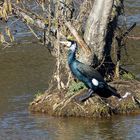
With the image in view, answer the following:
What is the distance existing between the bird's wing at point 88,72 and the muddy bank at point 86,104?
0.33m

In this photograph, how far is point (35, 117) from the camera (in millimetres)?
12039

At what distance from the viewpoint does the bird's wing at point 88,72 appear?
473 inches

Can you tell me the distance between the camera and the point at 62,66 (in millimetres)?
12961

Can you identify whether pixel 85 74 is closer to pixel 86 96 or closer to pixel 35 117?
pixel 86 96

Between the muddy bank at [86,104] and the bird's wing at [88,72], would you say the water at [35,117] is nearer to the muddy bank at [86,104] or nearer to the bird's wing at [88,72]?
the muddy bank at [86,104]

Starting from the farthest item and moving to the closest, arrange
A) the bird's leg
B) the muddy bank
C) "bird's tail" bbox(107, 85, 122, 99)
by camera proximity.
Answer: "bird's tail" bbox(107, 85, 122, 99)
the bird's leg
the muddy bank

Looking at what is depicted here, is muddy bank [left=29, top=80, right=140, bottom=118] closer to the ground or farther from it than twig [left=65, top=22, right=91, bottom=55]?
closer to the ground

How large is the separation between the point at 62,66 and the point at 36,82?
7.09ft

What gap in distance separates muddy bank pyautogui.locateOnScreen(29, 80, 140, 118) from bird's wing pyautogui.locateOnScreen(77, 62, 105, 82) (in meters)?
0.33

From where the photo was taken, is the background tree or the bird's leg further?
the background tree

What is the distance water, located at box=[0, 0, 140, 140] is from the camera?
10.8 metres

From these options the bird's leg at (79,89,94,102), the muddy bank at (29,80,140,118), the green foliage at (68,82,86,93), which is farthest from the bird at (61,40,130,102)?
the green foliage at (68,82,86,93)

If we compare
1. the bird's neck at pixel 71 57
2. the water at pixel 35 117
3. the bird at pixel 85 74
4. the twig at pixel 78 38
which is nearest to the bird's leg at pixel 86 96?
the bird at pixel 85 74

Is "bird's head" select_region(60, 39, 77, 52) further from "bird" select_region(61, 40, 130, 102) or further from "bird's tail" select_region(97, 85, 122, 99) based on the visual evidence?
"bird's tail" select_region(97, 85, 122, 99)
